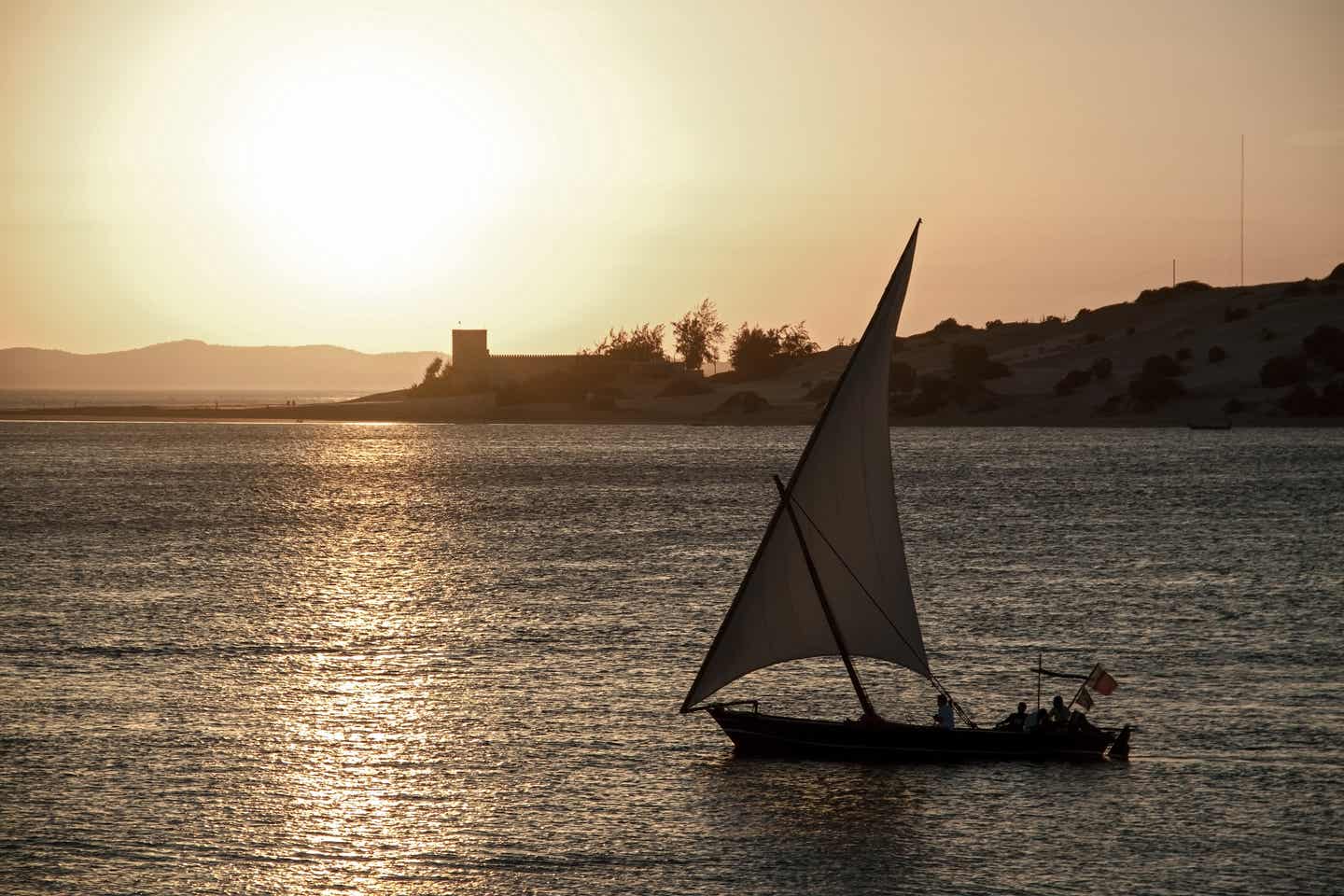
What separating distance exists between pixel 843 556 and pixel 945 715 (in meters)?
4.72

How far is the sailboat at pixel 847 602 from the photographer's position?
137 feet

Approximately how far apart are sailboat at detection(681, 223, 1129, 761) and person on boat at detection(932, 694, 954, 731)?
129 millimetres

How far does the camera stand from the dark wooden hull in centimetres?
4181

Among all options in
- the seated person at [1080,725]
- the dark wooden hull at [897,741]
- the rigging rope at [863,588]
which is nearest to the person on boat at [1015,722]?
the dark wooden hull at [897,741]

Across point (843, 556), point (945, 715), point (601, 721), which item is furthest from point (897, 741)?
point (601, 721)

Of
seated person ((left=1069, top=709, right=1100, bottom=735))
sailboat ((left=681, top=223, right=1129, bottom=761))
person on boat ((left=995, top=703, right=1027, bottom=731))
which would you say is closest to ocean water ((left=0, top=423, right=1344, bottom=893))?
sailboat ((left=681, top=223, right=1129, bottom=761))

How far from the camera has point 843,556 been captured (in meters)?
42.9

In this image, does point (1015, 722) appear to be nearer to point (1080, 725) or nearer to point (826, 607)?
point (1080, 725)

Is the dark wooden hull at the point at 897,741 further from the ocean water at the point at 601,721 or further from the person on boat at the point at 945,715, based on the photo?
the ocean water at the point at 601,721

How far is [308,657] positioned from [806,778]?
Answer: 2422 cm

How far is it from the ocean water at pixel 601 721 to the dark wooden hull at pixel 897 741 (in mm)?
503

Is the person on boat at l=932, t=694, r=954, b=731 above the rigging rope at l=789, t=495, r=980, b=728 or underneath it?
underneath

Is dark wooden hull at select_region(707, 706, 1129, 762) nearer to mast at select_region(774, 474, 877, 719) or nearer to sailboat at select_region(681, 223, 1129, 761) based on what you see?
sailboat at select_region(681, 223, 1129, 761)

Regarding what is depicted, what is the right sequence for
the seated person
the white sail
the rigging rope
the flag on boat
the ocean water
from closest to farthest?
1. the ocean water
2. the flag on boat
3. the white sail
4. the seated person
5. the rigging rope
